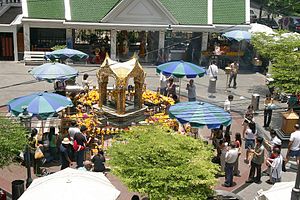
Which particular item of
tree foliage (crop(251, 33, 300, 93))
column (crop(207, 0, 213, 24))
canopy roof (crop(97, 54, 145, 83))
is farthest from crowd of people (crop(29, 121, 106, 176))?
column (crop(207, 0, 213, 24))

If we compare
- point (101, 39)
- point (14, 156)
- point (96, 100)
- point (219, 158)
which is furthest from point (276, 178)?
point (101, 39)

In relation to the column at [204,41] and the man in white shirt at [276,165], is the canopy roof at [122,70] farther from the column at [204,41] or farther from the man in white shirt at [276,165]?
the column at [204,41]

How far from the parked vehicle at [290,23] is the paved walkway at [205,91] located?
733 inches

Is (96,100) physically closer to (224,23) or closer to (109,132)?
(109,132)

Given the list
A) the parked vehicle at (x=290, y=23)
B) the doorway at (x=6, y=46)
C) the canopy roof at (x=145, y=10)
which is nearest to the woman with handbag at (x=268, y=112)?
the canopy roof at (x=145, y=10)

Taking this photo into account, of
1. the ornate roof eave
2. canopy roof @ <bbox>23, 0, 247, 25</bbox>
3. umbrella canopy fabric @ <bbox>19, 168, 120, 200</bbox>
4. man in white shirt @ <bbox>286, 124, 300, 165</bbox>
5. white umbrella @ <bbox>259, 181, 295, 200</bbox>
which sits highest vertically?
canopy roof @ <bbox>23, 0, 247, 25</bbox>

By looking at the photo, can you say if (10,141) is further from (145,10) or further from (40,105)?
(145,10)

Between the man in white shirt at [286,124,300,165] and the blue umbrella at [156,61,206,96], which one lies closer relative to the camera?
the man in white shirt at [286,124,300,165]

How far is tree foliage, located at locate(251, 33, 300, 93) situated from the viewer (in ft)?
62.2

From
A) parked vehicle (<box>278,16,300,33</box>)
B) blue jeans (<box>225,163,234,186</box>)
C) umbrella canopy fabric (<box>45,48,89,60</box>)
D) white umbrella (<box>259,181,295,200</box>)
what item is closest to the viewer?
white umbrella (<box>259,181,295,200</box>)

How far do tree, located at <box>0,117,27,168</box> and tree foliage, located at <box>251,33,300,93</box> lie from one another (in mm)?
11582

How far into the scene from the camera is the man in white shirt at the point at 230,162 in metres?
13.8

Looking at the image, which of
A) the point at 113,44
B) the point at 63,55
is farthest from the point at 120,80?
the point at 113,44

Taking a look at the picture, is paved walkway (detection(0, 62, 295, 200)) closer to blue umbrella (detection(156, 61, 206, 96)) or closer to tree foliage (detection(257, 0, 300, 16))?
blue umbrella (detection(156, 61, 206, 96))
